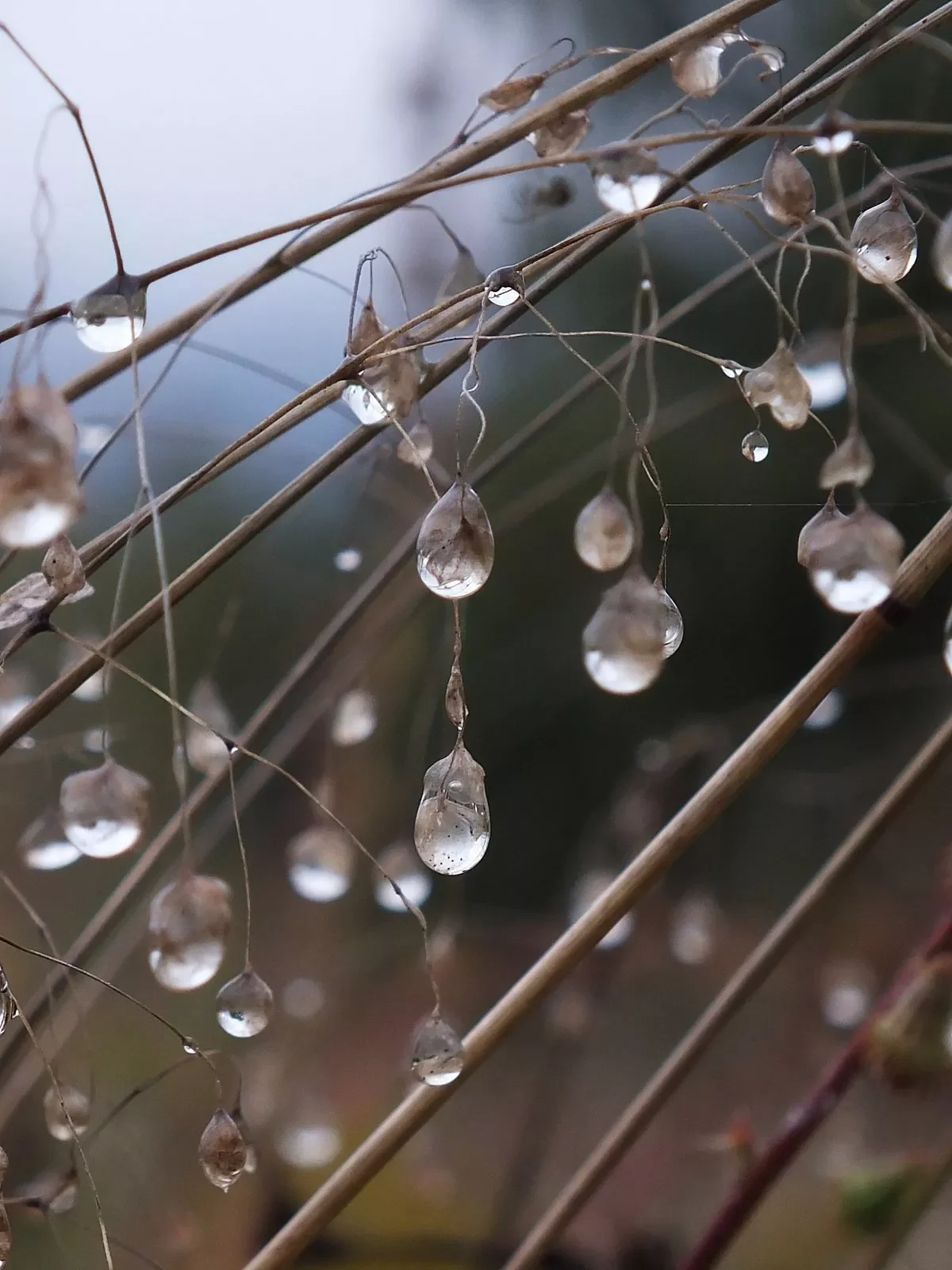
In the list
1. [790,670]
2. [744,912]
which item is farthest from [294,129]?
[744,912]

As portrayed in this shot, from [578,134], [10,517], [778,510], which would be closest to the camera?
[10,517]

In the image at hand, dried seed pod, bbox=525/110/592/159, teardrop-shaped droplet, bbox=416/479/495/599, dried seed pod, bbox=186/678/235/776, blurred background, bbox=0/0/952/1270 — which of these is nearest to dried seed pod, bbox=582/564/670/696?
teardrop-shaped droplet, bbox=416/479/495/599

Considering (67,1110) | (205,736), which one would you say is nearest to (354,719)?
(205,736)

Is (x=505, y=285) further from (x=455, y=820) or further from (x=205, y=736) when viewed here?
(x=205, y=736)

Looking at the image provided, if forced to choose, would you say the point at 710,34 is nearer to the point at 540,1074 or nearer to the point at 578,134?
the point at 578,134

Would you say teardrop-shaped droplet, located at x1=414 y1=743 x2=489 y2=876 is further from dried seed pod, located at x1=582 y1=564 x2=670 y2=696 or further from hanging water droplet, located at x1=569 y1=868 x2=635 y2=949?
hanging water droplet, located at x1=569 y1=868 x2=635 y2=949

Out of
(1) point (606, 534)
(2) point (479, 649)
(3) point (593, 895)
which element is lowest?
(3) point (593, 895)
